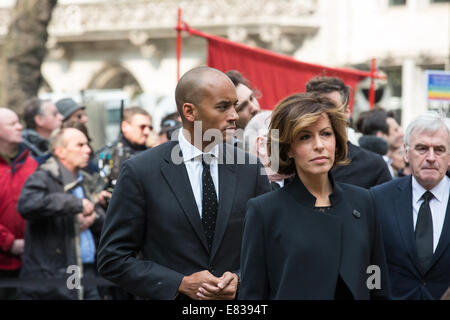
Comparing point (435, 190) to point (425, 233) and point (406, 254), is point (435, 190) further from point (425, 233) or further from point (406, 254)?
point (406, 254)

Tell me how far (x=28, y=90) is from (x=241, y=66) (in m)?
5.90

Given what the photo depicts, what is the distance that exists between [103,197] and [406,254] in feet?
10.2

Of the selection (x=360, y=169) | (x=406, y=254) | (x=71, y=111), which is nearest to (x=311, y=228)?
(x=406, y=254)

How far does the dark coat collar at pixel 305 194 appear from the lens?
11.1 feet

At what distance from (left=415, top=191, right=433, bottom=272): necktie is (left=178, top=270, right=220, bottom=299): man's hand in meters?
1.33

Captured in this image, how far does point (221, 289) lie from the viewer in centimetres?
373

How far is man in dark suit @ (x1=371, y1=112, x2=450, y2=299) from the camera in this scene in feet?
14.7

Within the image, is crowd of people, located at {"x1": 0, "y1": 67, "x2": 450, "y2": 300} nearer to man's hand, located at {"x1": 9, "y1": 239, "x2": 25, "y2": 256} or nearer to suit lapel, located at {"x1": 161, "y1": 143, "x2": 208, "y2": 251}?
suit lapel, located at {"x1": 161, "y1": 143, "x2": 208, "y2": 251}

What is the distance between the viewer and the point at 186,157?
13.3 feet

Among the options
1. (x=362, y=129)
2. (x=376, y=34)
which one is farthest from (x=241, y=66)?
(x=376, y=34)

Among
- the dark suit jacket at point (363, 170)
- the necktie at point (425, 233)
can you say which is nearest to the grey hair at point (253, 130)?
the dark suit jacket at point (363, 170)

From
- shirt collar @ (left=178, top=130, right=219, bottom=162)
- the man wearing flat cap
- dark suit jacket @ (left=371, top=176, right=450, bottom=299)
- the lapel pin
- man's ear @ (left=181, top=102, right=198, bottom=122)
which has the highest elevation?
man's ear @ (left=181, top=102, right=198, bottom=122)

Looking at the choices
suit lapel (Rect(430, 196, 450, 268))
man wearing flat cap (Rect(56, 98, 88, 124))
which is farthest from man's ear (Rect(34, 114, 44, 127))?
suit lapel (Rect(430, 196, 450, 268))
